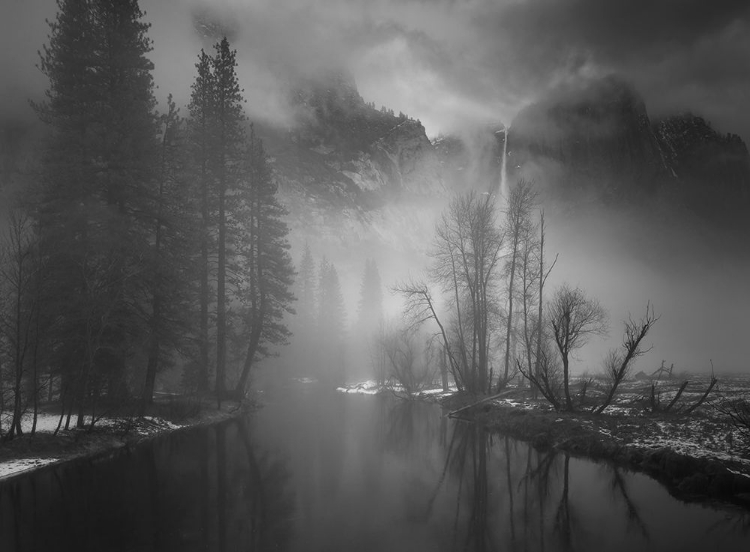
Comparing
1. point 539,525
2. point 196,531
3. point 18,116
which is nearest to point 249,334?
point 196,531

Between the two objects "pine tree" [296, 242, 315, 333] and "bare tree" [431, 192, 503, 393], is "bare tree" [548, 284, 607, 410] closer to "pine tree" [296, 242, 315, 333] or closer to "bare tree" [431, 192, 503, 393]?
"bare tree" [431, 192, 503, 393]

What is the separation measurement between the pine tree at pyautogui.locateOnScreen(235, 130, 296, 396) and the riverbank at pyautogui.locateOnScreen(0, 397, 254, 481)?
8.19m

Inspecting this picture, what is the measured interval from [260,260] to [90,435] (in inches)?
692

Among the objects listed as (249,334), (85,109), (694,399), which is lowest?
(694,399)

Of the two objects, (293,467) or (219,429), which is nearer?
(293,467)

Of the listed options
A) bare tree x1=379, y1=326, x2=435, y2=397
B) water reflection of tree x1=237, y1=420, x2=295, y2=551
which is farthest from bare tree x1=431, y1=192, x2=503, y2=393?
water reflection of tree x1=237, y1=420, x2=295, y2=551

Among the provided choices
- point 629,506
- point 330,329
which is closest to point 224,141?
point 629,506

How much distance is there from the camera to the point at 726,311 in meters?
164

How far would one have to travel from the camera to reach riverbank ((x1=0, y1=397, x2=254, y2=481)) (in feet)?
43.0

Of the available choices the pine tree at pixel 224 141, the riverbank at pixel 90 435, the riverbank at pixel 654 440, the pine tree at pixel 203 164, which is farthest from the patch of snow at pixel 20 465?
the riverbank at pixel 654 440

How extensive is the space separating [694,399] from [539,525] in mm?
16136

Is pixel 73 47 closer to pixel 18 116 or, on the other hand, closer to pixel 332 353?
pixel 332 353

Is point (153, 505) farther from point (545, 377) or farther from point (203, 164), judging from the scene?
point (203, 164)

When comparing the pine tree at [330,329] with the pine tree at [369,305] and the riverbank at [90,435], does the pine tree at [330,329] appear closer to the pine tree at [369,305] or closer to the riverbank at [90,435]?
the pine tree at [369,305]
